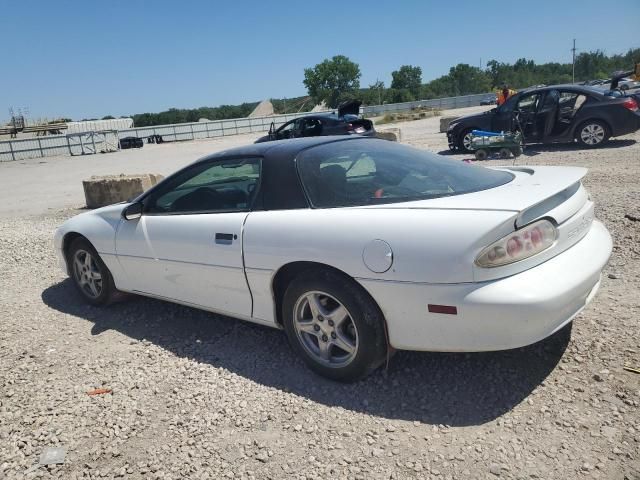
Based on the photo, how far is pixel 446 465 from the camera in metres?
2.31

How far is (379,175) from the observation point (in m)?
3.25

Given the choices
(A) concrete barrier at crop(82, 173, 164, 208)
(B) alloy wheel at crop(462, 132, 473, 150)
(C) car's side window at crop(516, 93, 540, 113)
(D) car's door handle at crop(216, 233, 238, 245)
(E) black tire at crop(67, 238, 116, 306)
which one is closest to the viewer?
(D) car's door handle at crop(216, 233, 238, 245)

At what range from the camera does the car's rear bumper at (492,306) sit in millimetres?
2428

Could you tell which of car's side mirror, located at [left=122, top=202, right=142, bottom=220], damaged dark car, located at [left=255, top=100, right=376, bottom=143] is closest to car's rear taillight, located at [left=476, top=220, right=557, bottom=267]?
car's side mirror, located at [left=122, top=202, right=142, bottom=220]

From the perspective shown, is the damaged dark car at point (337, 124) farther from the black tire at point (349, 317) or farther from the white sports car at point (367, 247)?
the black tire at point (349, 317)

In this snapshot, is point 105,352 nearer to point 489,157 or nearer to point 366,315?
point 366,315

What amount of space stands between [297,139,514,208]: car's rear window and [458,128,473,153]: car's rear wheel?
10.1 meters

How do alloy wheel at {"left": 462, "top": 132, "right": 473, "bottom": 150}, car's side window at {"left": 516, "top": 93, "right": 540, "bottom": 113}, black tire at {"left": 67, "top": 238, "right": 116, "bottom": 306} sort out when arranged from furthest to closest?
1. alloy wheel at {"left": 462, "top": 132, "right": 473, "bottom": 150}
2. car's side window at {"left": 516, "top": 93, "right": 540, "bottom": 113}
3. black tire at {"left": 67, "top": 238, "right": 116, "bottom": 306}

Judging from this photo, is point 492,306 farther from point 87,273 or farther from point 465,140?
point 465,140

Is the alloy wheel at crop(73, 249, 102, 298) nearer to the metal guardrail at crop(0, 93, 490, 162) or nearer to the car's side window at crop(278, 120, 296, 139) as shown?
the car's side window at crop(278, 120, 296, 139)

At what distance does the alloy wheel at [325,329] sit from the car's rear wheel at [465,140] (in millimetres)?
11018

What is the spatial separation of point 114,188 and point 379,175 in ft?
26.9

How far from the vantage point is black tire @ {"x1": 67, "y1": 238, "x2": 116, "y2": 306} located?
4492 millimetres

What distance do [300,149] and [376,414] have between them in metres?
1.76
